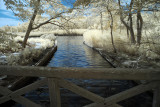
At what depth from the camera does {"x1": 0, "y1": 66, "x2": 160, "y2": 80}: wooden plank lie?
5.24 ft

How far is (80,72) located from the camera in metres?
1.66

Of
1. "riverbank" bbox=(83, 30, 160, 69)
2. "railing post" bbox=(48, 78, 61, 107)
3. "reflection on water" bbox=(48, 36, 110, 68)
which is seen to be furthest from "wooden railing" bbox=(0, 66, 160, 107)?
"reflection on water" bbox=(48, 36, 110, 68)

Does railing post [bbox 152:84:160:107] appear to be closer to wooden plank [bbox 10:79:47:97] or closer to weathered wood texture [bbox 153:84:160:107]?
weathered wood texture [bbox 153:84:160:107]

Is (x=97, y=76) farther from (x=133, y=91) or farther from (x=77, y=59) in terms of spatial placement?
(x=77, y=59)

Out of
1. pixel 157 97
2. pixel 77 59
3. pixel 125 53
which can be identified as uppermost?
pixel 157 97

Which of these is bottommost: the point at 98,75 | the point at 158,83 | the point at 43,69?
the point at 158,83

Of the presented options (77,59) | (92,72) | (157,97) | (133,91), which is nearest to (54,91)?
(92,72)

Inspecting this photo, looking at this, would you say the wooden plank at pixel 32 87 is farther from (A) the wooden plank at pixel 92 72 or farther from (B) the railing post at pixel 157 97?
(B) the railing post at pixel 157 97

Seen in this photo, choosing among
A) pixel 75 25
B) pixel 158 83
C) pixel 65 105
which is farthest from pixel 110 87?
pixel 75 25

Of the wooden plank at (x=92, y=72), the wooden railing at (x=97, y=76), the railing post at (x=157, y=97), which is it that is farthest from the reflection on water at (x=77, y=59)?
the wooden plank at (x=92, y=72)

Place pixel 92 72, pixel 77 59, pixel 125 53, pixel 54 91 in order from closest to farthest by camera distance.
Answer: pixel 92 72 → pixel 54 91 → pixel 125 53 → pixel 77 59

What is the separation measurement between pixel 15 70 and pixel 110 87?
12.1 ft

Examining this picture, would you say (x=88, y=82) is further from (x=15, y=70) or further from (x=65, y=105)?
(x=15, y=70)

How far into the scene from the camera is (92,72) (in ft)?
5.40
